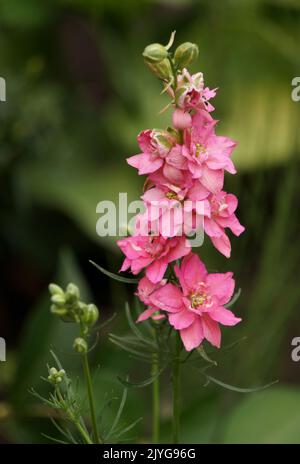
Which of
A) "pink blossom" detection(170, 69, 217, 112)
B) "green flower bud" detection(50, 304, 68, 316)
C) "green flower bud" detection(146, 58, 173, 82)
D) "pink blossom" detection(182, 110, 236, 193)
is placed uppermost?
"green flower bud" detection(146, 58, 173, 82)

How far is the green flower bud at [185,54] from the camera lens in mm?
338

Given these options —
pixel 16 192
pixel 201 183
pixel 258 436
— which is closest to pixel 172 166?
pixel 201 183

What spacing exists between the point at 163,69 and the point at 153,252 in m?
0.08

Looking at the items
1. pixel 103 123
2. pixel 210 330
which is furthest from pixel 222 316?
pixel 103 123

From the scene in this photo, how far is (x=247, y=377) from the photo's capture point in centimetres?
67

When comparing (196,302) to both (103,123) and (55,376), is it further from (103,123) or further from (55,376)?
(103,123)

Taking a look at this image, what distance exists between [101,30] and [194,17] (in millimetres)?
199

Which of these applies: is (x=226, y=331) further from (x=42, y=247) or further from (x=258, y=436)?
(x=42, y=247)

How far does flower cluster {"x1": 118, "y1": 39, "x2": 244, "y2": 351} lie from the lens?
340 millimetres

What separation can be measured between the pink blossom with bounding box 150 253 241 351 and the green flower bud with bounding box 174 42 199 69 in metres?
0.08

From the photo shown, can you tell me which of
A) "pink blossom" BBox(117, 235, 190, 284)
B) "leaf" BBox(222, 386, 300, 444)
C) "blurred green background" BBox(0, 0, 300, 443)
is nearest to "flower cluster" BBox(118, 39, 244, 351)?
"pink blossom" BBox(117, 235, 190, 284)

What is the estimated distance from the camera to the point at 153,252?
35cm

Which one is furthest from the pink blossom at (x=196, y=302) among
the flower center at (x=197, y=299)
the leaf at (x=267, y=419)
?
the leaf at (x=267, y=419)

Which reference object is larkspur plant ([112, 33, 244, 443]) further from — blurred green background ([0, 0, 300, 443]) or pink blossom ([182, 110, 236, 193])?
blurred green background ([0, 0, 300, 443])
